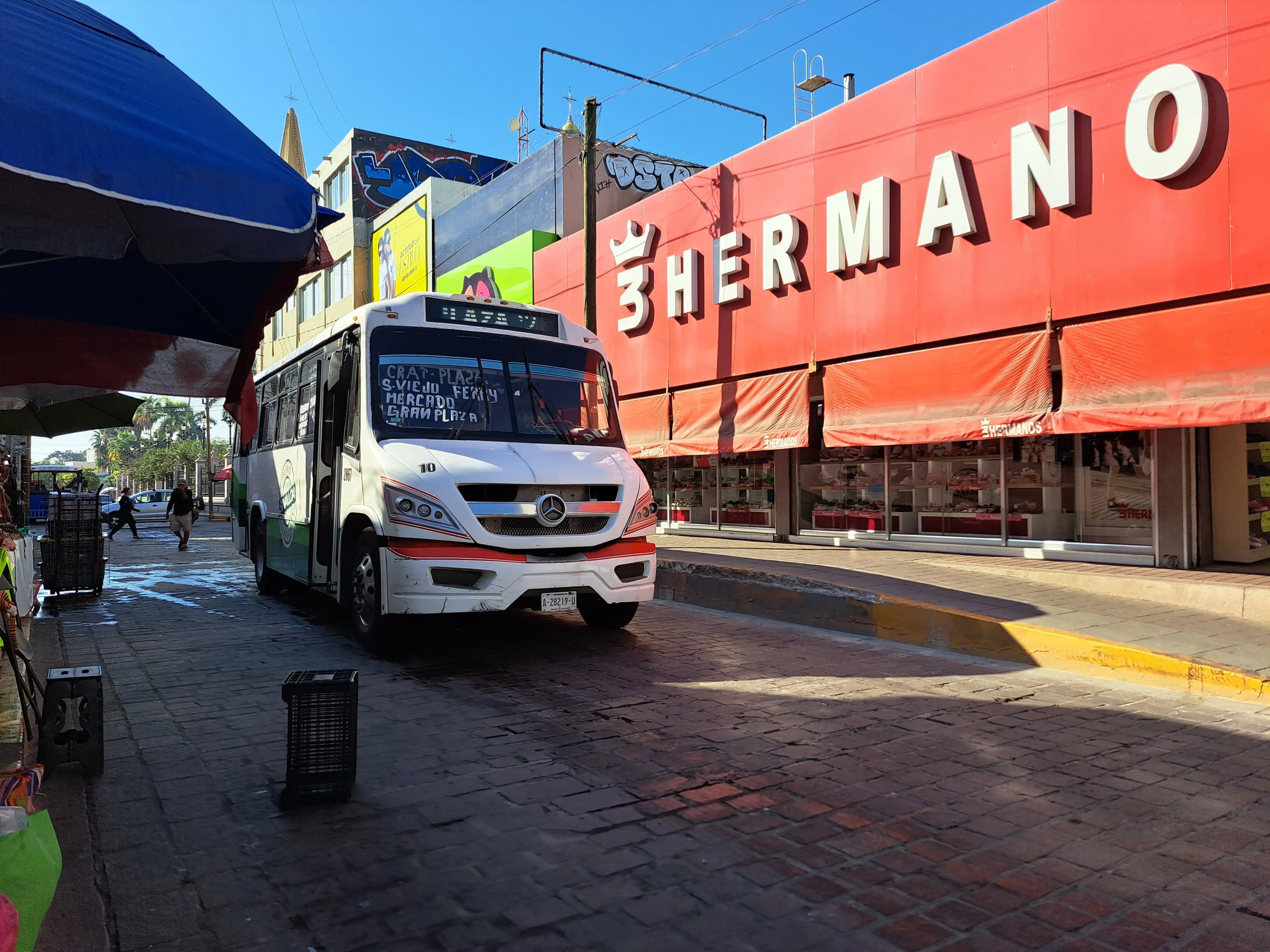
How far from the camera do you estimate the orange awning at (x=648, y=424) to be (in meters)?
17.4

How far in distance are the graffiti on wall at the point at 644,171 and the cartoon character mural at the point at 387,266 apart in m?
12.7

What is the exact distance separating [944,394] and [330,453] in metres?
7.82

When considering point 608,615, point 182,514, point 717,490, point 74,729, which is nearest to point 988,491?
point 717,490

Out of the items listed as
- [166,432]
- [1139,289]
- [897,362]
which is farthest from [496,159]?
[166,432]

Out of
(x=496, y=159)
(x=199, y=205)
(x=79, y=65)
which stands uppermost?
(x=496, y=159)

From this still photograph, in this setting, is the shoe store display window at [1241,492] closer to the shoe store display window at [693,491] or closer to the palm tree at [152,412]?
the shoe store display window at [693,491]

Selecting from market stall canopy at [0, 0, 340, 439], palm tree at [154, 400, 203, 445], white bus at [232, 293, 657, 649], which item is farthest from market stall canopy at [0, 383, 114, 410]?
palm tree at [154, 400, 203, 445]

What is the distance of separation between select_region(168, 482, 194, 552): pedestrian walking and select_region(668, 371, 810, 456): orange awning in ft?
38.1

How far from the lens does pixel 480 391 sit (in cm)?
760

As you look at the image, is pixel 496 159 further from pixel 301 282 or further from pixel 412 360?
pixel 412 360

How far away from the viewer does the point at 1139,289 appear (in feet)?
32.2

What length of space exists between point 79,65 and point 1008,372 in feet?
33.6

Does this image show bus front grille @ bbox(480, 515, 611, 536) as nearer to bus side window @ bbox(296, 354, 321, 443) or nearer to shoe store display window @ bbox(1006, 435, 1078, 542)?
bus side window @ bbox(296, 354, 321, 443)

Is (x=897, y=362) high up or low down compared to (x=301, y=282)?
down
